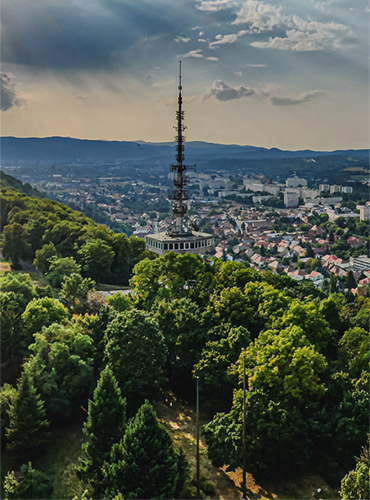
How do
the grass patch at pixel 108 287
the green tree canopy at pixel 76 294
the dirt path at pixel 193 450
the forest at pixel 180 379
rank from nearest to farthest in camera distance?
the forest at pixel 180 379
the dirt path at pixel 193 450
the green tree canopy at pixel 76 294
the grass patch at pixel 108 287

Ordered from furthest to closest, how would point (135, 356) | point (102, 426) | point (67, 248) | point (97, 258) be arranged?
point (67, 248), point (97, 258), point (135, 356), point (102, 426)

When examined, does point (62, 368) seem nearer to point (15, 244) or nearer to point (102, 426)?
point (102, 426)

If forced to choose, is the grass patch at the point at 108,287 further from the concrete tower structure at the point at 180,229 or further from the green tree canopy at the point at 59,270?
the concrete tower structure at the point at 180,229

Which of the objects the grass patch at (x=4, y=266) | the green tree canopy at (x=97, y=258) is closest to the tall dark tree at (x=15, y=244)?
the grass patch at (x=4, y=266)

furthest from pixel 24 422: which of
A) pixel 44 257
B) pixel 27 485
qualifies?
pixel 44 257

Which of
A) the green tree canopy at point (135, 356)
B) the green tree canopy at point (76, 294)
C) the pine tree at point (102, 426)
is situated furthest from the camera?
the green tree canopy at point (76, 294)

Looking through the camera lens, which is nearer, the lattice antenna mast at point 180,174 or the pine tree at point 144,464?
the pine tree at point 144,464

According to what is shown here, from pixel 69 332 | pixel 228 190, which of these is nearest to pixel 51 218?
pixel 69 332
